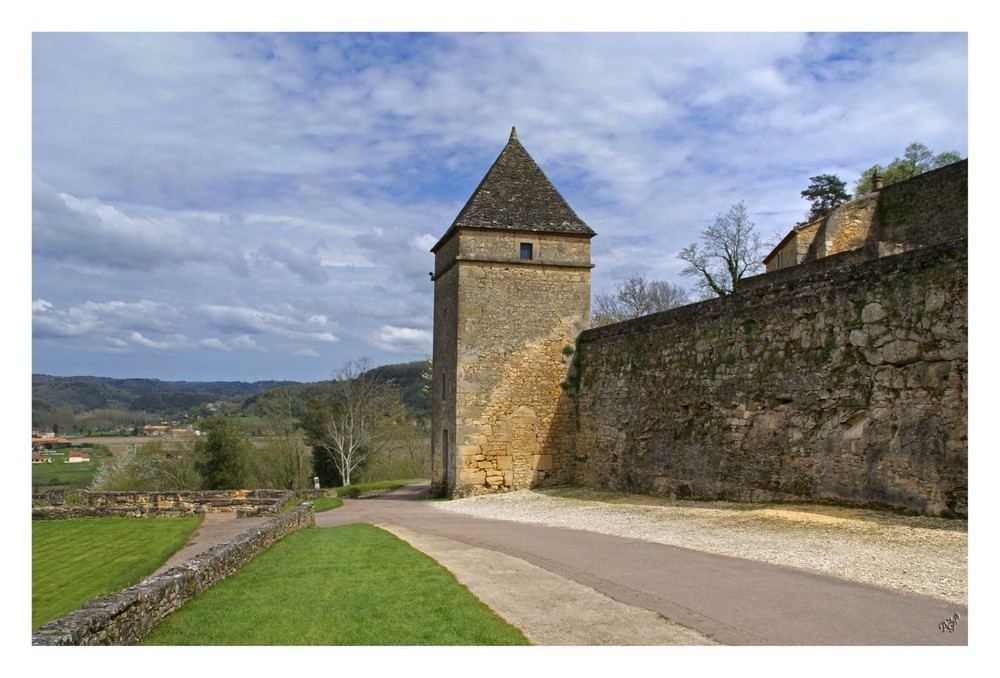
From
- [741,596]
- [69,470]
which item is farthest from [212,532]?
[69,470]

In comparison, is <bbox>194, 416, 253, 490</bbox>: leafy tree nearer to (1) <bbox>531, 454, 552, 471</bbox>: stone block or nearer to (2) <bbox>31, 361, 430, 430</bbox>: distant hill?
(2) <bbox>31, 361, 430, 430</bbox>: distant hill

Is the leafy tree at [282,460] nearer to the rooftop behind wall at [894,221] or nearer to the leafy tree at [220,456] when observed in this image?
the leafy tree at [220,456]

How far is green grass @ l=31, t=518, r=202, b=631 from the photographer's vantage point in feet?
39.9

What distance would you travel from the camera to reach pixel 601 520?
48.1 ft

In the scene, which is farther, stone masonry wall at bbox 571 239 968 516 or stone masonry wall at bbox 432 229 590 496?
stone masonry wall at bbox 432 229 590 496

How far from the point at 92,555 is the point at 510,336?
12.4 metres

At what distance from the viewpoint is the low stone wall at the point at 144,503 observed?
954 inches

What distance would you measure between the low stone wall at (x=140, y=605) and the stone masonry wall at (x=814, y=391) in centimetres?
973

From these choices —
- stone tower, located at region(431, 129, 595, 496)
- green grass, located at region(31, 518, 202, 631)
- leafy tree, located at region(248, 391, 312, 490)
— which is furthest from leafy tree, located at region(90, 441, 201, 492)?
stone tower, located at region(431, 129, 595, 496)

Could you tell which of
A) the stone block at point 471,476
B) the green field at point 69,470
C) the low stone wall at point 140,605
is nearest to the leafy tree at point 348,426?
the green field at point 69,470

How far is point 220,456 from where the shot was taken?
144ft

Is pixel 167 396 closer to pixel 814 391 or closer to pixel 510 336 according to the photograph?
pixel 510 336

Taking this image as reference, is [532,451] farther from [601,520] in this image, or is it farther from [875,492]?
[875,492]

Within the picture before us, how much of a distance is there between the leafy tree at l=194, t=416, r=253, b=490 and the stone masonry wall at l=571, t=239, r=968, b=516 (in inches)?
1238
